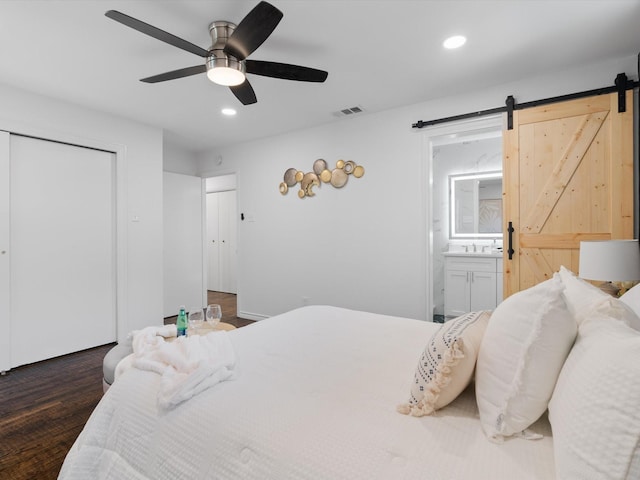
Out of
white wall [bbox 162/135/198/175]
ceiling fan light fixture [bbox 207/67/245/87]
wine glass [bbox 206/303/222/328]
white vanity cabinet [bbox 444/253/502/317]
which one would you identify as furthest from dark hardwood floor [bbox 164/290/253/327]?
ceiling fan light fixture [bbox 207/67/245/87]

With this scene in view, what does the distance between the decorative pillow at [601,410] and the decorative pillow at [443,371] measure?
25 cm

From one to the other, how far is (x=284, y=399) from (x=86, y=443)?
0.78 metres

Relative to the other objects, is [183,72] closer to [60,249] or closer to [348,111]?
[348,111]

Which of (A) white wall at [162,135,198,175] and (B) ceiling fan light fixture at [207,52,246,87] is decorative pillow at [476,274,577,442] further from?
(A) white wall at [162,135,198,175]

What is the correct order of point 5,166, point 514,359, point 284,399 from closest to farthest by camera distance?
point 514,359, point 284,399, point 5,166

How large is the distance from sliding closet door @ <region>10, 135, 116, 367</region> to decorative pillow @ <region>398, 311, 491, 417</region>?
371 cm

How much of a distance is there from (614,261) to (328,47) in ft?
7.78

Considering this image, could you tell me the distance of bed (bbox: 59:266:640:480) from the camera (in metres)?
0.87

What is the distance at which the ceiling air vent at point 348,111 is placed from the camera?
3695 mm

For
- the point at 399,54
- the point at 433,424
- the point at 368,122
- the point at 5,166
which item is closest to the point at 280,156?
the point at 368,122

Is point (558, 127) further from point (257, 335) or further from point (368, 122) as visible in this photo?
point (257, 335)

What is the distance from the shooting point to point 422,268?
3.55 m

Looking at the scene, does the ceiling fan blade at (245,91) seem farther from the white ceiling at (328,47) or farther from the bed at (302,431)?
the bed at (302,431)

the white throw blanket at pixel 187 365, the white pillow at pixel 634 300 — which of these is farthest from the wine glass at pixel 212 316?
the white pillow at pixel 634 300
